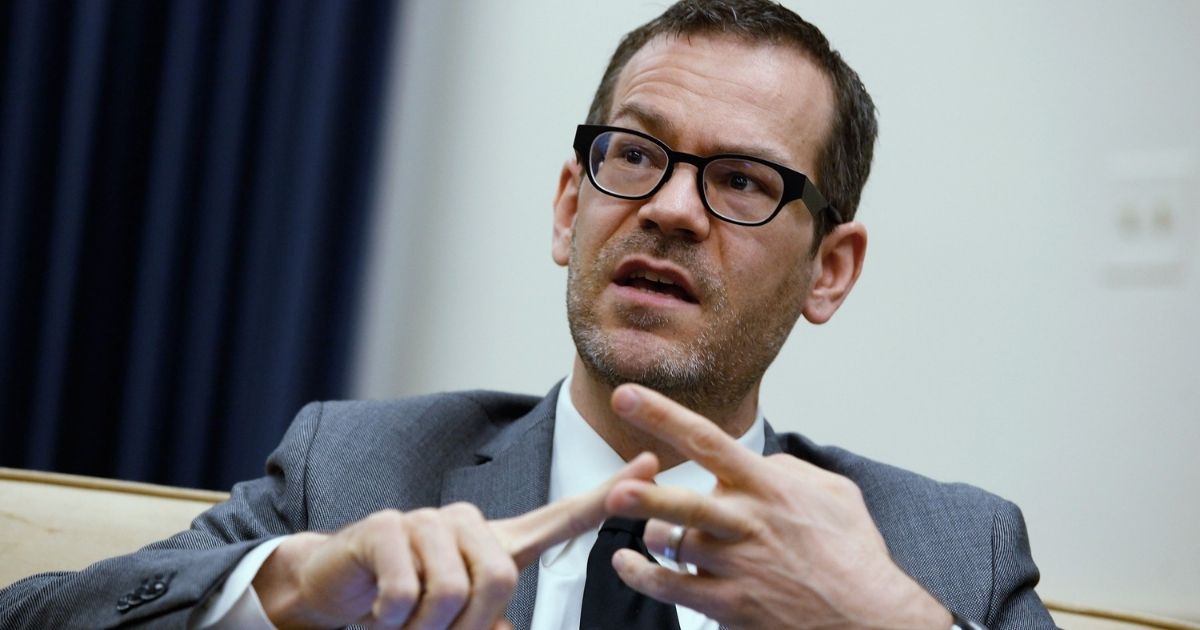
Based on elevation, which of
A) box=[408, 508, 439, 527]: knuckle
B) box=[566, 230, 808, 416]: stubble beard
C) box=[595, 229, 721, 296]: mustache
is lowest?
box=[408, 508, 439, 527]: knuckle

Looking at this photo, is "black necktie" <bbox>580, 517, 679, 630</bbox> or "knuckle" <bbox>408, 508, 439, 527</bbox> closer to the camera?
"knuckle" <bbox>408, 508, 439, 527</bbox>

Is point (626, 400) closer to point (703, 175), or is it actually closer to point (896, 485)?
point (703, 175)

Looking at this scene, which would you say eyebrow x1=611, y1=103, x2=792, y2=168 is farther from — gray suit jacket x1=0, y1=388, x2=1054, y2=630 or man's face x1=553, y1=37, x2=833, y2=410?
gray suit jacket x1=0, y1=388, x2=1054, y2=630

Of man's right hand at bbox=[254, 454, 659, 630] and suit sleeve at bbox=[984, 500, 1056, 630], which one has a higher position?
man's right hand at bbox=[254, 454, 659, 630]

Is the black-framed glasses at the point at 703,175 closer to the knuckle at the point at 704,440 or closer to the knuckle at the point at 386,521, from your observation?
the knuckle at the point at 704,440

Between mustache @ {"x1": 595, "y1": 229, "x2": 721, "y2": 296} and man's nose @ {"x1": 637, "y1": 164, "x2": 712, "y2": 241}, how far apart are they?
0.01 meters

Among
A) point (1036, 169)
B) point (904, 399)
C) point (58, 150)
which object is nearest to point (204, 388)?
point (58, 150)

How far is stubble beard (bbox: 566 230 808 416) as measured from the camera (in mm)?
1521

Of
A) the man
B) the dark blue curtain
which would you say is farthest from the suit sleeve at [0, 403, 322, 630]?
the dark blue curtain

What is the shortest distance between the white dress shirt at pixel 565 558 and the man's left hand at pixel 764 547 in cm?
29

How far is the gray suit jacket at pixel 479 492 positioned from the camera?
1470mm

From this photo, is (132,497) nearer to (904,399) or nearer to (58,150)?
(58,150)

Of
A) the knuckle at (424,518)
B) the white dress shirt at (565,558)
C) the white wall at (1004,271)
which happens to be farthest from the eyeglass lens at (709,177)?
the white wall at (1004,271)

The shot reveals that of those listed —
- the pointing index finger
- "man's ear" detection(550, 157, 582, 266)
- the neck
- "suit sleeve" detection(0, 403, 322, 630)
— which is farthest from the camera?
"man's ear" detection(550, 157, 582, 266)
